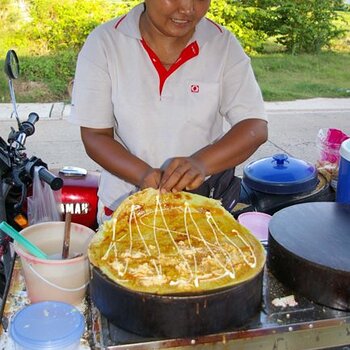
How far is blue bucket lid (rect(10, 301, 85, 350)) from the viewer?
112 centimetres

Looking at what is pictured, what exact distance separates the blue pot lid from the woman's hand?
2.38ft

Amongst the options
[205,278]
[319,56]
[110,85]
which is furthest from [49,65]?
[205,278]

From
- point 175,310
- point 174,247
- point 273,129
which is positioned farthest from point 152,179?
point 273,129

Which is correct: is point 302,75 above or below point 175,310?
below

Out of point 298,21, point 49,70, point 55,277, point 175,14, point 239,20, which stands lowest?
point 49,70

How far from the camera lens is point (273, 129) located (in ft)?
21.6

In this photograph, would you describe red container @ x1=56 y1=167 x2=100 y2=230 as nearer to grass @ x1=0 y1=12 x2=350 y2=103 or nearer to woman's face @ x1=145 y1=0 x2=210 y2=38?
woman's face @ x1=145 y1=0 x2=210 y2=38

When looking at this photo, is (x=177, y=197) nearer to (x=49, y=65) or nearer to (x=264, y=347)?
(x=264, y=347)

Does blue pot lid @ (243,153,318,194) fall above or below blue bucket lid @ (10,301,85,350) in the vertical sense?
below

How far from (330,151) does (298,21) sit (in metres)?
8.97

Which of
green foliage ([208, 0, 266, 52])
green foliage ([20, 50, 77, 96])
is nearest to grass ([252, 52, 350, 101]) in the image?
green foliage ([208, 0, 266, 52])

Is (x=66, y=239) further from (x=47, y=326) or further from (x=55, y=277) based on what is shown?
(x=47, y=326)

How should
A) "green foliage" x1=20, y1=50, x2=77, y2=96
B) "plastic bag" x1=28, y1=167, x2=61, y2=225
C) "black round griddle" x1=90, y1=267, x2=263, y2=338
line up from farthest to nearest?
"green foliage" x1=20, y1=50, x2=77, y2=96, "plastic bag" x1=28, y1=167, x2=61, y2=225, "black round griddle" x1=90, y1=267, x2=263, y2=338

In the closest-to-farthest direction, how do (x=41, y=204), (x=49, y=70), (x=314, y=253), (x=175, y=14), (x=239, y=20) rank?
(x=314, y=253) < (x=175, y=14) < (x=41, y=204) < (x=49, y=70) < (x=239, y=20)
